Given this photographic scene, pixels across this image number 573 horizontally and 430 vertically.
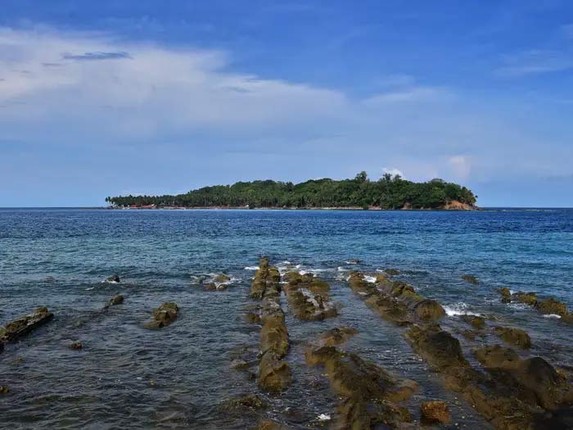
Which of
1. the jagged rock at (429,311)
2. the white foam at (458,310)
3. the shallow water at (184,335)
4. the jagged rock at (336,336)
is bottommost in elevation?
the shallow water at (184,335)

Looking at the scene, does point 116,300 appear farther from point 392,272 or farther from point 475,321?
point 392,272

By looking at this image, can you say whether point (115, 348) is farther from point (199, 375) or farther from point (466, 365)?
point (466, 365)

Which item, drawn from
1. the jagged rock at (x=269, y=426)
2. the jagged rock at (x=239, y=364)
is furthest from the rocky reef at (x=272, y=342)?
the jagged rock at (x=269, y=426)

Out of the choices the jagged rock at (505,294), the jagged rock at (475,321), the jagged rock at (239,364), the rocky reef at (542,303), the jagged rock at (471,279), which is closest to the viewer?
the jagged rock at (239,364)

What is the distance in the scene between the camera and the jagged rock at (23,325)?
2436 cm

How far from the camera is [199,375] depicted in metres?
20.1

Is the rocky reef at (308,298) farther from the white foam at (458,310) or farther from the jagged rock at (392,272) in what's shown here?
the jagged rock at (392,272)

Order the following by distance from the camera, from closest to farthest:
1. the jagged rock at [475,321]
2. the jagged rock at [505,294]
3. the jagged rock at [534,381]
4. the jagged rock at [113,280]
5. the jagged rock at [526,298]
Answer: the jagged rock at [534,381] → the jagged rock at [475,321] → the jagged rock at [526,298] → the jagged rock at [505,294] → the jagged rock at [113,280]

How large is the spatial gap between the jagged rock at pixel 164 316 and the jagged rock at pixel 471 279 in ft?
82.1

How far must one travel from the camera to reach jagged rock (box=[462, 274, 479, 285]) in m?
43.0

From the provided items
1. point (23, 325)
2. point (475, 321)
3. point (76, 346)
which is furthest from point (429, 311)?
point (23, 325)

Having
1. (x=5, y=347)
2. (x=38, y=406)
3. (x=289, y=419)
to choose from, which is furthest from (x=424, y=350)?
(x=5, y=347)

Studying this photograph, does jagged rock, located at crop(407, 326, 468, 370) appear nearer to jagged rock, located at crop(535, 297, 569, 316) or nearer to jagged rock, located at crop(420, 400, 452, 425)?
jagged rock, located at crop(420, 400, 452, 425)

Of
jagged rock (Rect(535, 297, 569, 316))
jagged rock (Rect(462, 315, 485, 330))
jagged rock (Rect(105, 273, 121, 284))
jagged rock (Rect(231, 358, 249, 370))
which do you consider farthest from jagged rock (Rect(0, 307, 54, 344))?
jagged rock (Rect(535, 297, 569, 316))
